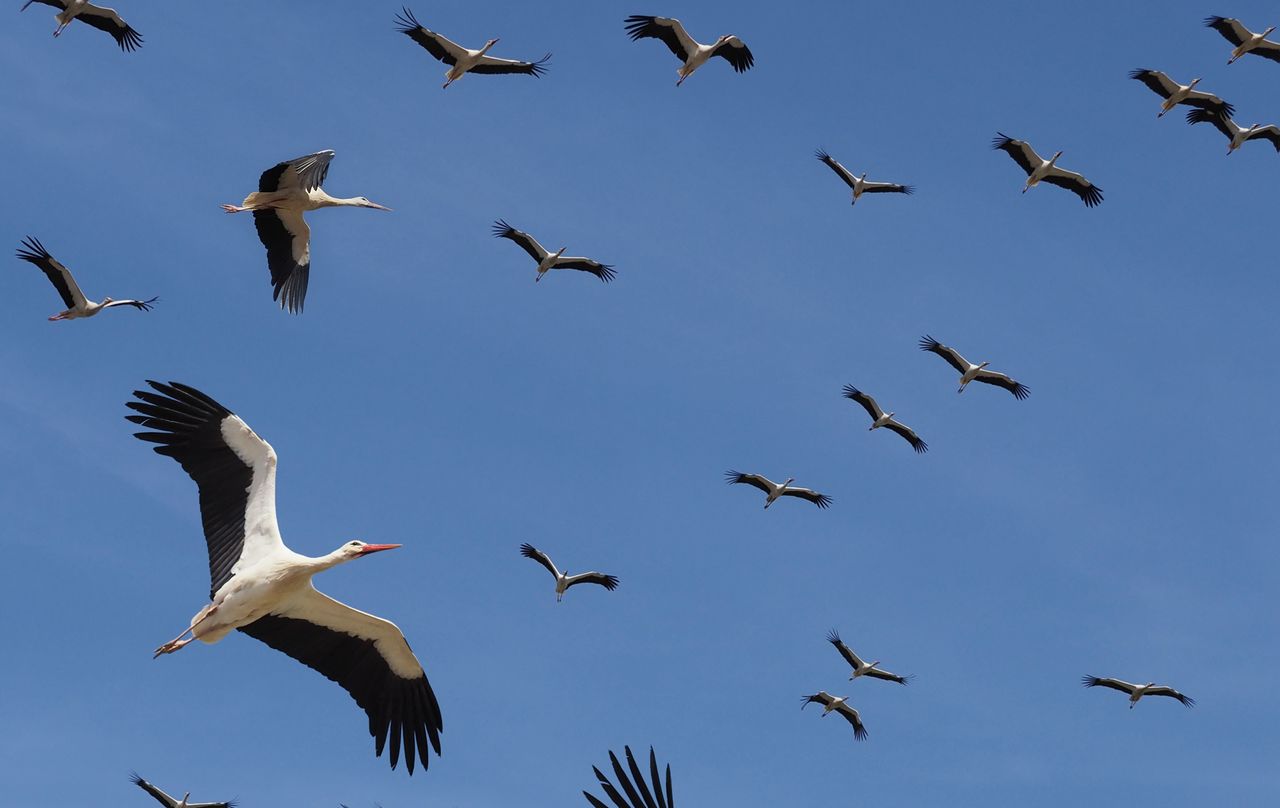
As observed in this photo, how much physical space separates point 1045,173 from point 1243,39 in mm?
5304

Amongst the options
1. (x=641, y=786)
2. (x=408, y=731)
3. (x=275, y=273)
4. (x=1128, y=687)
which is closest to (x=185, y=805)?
(x=275, y=273)

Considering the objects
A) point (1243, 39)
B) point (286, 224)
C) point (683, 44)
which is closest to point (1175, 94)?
point (1243, 39)

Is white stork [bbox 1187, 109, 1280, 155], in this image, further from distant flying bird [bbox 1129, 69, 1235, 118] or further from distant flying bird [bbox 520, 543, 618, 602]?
distant flying bird [bbox 520, 543, 618, 602]

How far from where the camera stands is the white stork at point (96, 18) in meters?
35.1

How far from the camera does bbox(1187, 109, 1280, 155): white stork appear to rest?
139 ft

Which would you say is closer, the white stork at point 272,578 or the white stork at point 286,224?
the white stork at point 272,578

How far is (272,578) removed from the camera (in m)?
21.1

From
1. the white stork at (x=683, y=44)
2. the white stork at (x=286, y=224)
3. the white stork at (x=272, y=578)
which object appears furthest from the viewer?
the white stork at (x=683, y=44)

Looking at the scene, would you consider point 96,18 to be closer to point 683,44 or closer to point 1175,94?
point 683,44

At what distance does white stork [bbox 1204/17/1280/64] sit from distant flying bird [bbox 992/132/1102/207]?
438cm

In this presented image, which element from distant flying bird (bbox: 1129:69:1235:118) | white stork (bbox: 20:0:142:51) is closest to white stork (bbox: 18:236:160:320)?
white stork (bbox: 20:0:142:51)

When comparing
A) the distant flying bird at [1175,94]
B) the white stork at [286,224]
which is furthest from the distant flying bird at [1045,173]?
the white stork at [286,224]

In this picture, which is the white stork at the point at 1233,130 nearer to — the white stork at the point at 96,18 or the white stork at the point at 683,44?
the white stork at the point at 683,44

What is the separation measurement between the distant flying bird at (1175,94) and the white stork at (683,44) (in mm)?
9910
